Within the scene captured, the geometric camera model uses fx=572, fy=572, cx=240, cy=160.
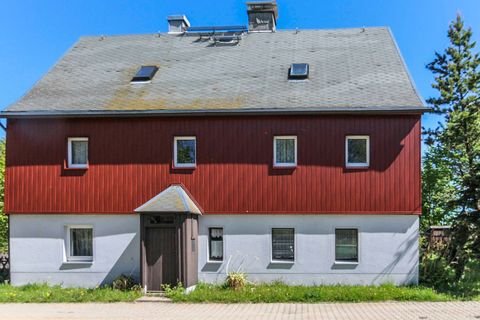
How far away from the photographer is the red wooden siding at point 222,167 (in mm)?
17875

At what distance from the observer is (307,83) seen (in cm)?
1962

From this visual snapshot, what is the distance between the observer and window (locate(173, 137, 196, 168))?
1881 cm

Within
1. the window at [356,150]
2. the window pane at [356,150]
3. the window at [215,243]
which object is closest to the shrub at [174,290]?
the window at [215,243]

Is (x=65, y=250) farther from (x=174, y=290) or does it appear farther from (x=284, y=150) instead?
(x=284, y=150)

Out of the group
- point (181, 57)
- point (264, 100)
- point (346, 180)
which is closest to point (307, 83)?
point (264, 100)

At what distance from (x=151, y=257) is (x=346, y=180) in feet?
21.4

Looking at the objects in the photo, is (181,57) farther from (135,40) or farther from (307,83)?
(307,83)

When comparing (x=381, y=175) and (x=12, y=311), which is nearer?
(x=12, y=311)

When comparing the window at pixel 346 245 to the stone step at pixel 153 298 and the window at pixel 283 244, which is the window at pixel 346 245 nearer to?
the window at pixel 283 244

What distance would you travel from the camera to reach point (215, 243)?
18.6 metres

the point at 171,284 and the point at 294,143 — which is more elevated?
the point at 294,143

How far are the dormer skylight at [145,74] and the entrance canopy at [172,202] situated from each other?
4.51 m

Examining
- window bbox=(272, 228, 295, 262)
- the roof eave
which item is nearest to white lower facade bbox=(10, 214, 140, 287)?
the roof eave

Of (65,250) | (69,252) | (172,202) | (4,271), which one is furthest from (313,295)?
(4,271)
